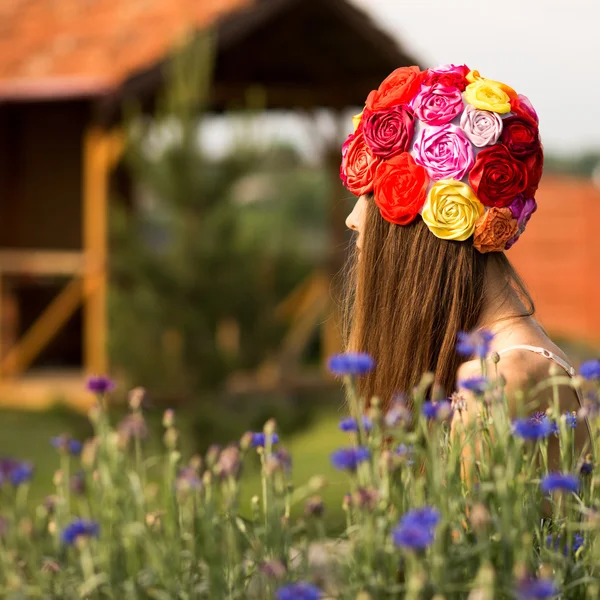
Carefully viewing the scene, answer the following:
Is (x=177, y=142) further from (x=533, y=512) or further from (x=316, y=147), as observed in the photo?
(x=533, y=512)

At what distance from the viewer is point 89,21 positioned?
1233 centimetres

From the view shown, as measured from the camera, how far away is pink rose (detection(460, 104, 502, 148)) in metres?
2.93

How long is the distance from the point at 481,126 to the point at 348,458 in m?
1.43

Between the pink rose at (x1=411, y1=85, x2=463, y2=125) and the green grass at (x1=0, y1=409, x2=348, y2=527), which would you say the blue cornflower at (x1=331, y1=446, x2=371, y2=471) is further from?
the green grass at (x1=0, y1=409, x2=348, y2=527)

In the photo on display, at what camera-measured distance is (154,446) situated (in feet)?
29.0

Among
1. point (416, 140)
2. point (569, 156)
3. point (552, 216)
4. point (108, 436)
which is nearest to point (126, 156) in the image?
point (416, 140)

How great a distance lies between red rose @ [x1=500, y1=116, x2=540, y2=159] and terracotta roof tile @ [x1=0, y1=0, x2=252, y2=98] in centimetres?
784

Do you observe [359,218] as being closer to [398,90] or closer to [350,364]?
[398,90]

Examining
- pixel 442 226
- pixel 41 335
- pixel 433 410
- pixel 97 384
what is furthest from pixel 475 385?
pixel 41 335

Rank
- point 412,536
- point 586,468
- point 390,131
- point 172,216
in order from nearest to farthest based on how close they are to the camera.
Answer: point 412,536 < point 586,468 < point 390,131 < point 172,216

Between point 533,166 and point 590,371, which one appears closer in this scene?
point 590,371

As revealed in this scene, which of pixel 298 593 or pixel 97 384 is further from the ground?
pixel 97 384

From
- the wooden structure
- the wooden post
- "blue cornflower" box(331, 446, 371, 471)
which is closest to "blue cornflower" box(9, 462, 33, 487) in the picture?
"blue cornflower" box(331, 446, 371, 471)

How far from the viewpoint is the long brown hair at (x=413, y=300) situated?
2773 millimetres
